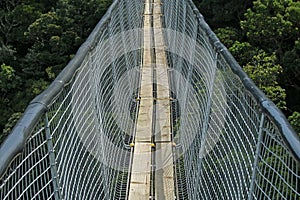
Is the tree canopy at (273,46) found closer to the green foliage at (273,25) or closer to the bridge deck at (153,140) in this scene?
the green foliage at (273,25)

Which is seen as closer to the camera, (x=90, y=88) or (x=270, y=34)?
(x=90, y=88)

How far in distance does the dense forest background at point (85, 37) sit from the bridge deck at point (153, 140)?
6.07 ft

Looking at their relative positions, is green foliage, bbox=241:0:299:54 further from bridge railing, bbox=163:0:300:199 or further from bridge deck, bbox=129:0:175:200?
bridge railing, bbox=163:0:300:199

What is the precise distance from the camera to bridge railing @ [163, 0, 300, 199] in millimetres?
1261

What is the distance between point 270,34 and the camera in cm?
747

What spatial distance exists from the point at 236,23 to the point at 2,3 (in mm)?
6693

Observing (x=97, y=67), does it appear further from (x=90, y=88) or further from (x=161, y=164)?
(x=161, y=164)

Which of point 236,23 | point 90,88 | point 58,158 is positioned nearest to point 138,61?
point 90,88

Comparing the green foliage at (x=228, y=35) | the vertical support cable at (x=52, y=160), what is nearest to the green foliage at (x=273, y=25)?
the green foliage at (x=228, y=35)

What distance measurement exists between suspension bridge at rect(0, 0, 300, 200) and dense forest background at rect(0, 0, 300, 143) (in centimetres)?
236

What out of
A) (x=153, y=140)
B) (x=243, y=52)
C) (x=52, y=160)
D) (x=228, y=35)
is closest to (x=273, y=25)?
(x=243, y=52)

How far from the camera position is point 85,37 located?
1091cm

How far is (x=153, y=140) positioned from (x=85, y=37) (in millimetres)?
8074

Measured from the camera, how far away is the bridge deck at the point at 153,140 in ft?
8.57
